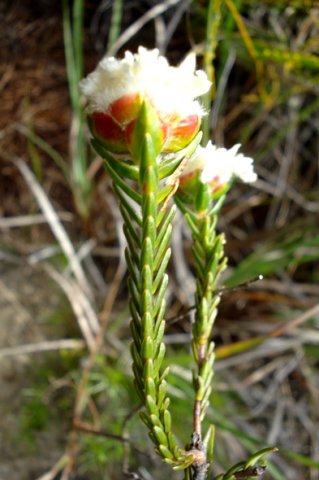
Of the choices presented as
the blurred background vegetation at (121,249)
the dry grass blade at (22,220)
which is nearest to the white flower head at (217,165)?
the blurred background vegetation at (121,249)

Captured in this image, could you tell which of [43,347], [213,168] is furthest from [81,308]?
[213,168]

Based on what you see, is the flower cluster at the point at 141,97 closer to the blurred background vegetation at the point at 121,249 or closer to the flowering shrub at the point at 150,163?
the flowering shrub at the point at 150,163

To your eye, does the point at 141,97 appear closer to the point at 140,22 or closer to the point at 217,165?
the point at 217,165

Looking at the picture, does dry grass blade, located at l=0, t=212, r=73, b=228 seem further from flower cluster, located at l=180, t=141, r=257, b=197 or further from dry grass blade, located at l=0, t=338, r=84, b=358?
flower cluster, located at l=180, t=141, r=257, b=197

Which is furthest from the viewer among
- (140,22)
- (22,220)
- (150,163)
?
(22,220)

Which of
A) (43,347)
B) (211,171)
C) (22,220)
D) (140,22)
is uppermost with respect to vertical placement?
(140,22)

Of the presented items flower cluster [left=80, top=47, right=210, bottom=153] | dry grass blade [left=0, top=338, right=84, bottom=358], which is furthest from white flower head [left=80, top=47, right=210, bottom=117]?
dry grass blade [left=0, top=338, right=84, bottom=358]

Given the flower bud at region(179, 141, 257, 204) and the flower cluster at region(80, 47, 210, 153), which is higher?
the flower cluster at region(80, 47, 210, 153)
